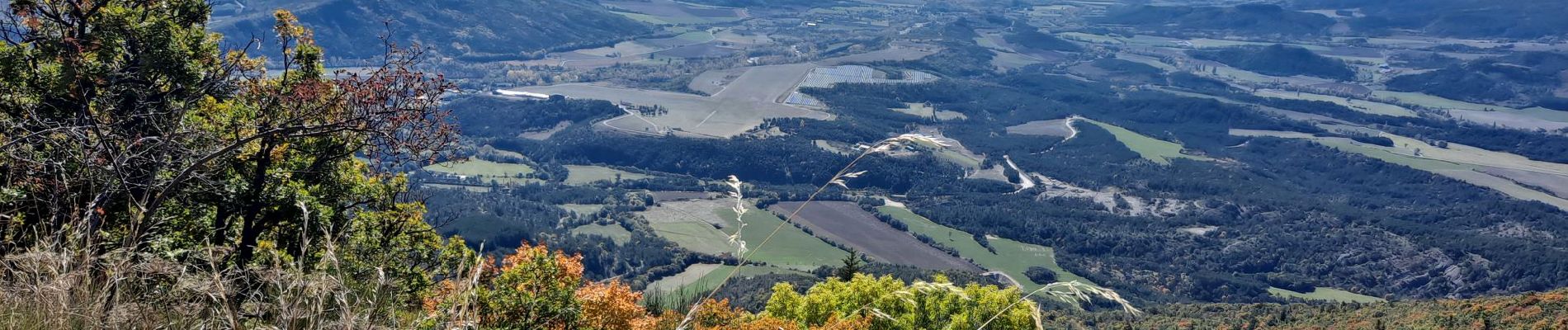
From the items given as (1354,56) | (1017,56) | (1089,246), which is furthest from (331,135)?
(1354,56)

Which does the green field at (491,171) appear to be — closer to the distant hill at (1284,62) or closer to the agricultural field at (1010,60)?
the agricultural field at (1010,60)

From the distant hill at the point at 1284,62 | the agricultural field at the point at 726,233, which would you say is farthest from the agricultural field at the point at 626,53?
the distant hill at the point at 1284,62

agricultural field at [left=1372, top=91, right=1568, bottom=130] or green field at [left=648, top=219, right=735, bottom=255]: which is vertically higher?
green field at [left=648, top=219, right=735, bottom=255]

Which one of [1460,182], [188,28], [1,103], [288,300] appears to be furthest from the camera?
[1460,182]

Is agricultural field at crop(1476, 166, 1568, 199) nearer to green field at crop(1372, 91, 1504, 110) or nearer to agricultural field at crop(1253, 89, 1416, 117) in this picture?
agricultural field at crop(1253, 89, 1416, 117)

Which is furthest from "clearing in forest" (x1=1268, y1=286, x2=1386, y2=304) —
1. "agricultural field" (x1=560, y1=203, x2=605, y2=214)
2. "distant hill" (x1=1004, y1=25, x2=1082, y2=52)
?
"distant hill" (x1=1004, y1=25, x2=1082, y2=52)

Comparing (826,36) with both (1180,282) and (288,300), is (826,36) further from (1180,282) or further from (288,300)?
(288,300)
